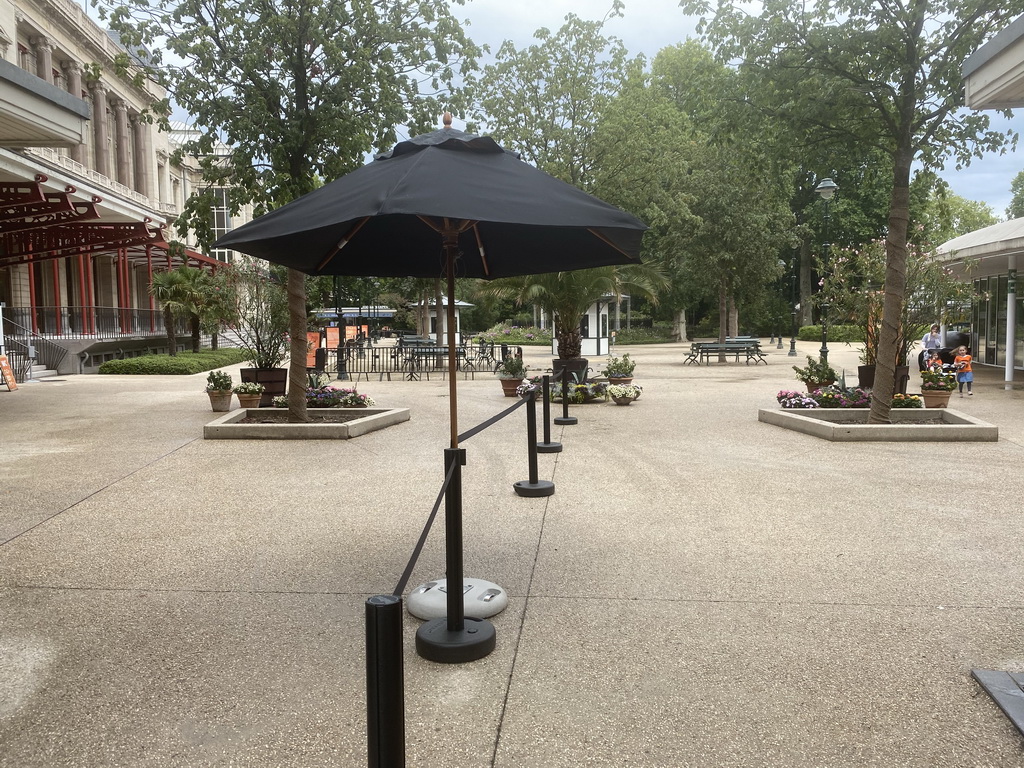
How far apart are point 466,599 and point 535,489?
2654 mm

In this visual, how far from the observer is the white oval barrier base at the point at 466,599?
409 centimetres

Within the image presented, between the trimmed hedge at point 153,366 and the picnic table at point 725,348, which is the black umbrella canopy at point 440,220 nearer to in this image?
the trimmed hedge at point 153,366

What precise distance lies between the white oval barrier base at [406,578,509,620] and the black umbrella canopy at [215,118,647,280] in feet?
6.14

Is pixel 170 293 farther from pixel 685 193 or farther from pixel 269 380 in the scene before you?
pixel 685 193

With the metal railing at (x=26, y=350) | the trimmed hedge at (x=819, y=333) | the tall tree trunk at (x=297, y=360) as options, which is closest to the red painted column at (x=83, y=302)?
the metal railing at (x=26, y=350)

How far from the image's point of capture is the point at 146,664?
3.55 meters

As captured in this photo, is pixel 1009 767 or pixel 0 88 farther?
pixel 0 88

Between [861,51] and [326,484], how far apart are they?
800 centimetres

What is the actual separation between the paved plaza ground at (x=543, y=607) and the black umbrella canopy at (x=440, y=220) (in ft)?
6.10

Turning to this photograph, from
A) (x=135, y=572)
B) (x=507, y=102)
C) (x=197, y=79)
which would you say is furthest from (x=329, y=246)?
(x=507, y=102)

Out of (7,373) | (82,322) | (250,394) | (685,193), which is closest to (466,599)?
(250,394)

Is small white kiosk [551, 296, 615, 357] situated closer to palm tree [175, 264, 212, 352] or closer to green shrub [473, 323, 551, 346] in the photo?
green shrub [473, 323, 551, 346]

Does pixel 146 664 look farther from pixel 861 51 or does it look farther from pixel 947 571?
pixel 861 51

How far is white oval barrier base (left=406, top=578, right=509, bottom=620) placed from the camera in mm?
4094
